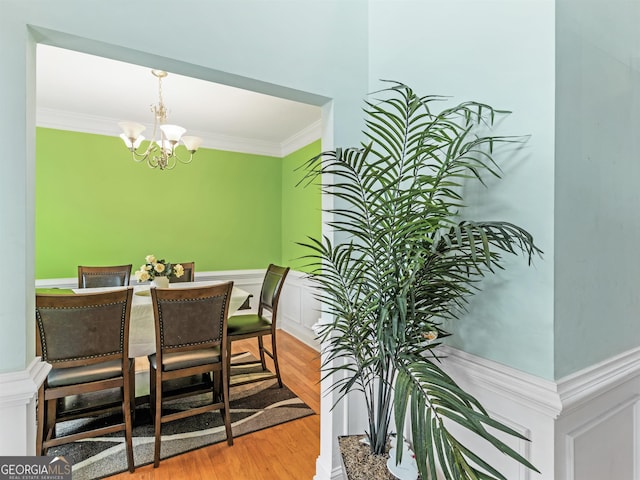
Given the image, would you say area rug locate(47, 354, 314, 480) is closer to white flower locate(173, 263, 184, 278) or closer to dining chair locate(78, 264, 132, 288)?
white flower locate(173, 263, 184, 278)

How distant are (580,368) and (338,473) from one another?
4.08 feet

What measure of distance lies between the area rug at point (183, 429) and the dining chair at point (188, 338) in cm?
19

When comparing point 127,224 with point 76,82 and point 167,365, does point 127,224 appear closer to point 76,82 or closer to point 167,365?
point 76,82

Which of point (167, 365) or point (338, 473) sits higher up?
point (167, 365)

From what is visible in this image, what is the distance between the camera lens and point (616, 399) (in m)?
1.19

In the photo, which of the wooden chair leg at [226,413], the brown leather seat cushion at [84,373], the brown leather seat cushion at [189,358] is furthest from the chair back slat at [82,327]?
the wooden chair leg at [226,413]

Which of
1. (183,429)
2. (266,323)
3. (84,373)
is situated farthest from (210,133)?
(183,429)

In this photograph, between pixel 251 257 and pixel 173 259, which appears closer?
pixel 173 259

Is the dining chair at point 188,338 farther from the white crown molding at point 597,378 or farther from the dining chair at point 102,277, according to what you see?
the white crown molding at point 597,378

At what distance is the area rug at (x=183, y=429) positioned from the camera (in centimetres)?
189

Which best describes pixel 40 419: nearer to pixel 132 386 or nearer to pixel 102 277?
pixel 132 386

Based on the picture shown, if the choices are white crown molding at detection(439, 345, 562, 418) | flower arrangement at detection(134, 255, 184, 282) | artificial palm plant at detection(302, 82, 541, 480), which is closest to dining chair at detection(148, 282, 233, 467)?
flower arrangement at detection(134, 255, 184, 282)

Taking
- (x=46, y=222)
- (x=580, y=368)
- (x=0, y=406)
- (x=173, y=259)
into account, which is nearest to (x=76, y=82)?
(x=46, y=222)

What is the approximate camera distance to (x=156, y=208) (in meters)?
3.87
